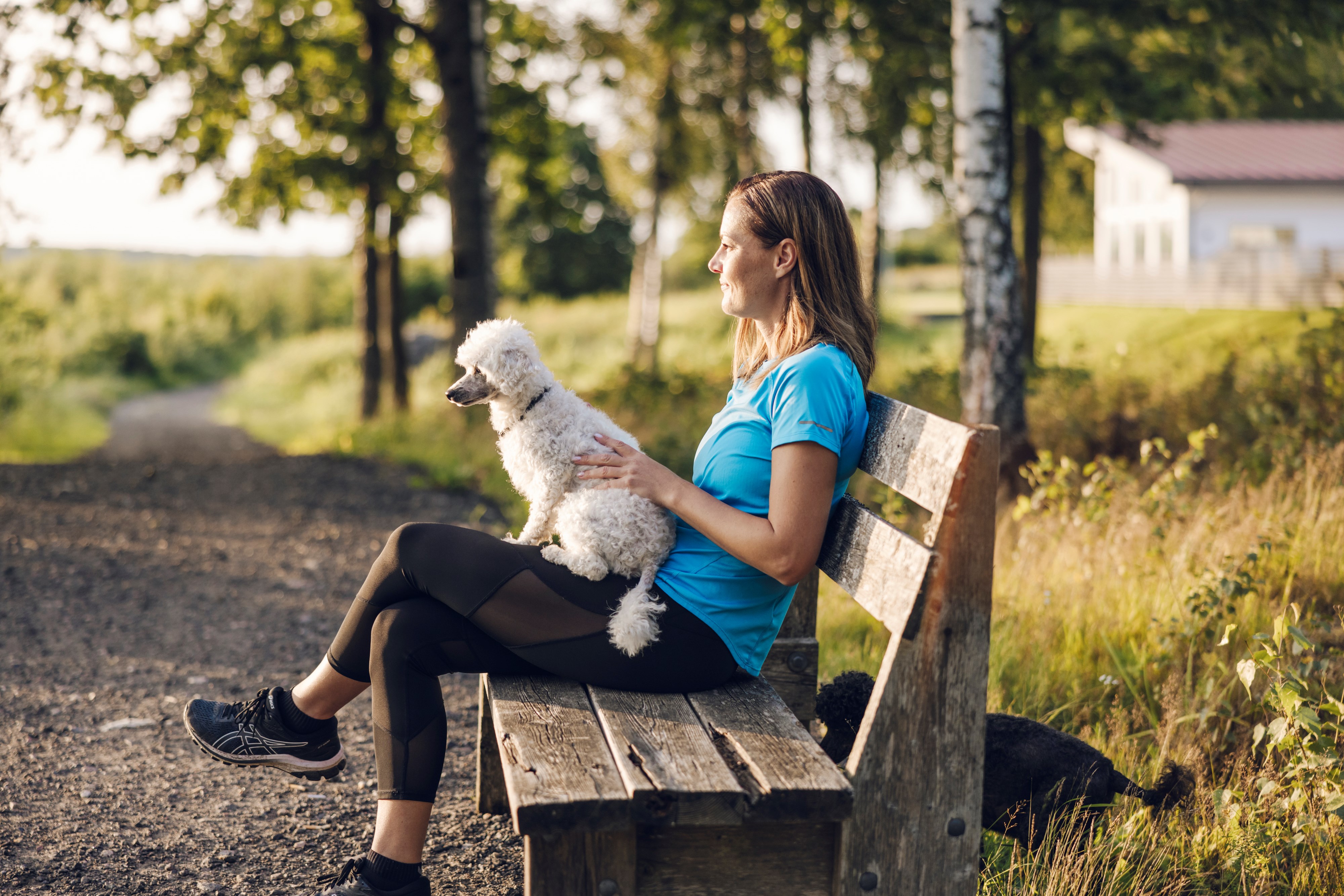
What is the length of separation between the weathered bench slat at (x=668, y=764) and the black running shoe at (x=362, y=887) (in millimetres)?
615

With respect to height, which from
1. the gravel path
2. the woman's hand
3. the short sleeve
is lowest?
the gravel path

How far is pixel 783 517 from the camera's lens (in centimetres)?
235

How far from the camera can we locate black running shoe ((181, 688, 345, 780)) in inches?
113

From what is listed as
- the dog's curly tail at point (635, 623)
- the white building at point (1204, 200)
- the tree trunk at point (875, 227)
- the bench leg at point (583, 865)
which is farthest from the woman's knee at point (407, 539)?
the white building at point (1204, 200)

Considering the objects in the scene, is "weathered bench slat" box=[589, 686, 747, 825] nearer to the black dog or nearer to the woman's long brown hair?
the black dog

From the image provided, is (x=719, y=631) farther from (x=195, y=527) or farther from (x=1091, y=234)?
(x=1091, y=234)

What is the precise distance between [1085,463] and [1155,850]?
4.93 meters

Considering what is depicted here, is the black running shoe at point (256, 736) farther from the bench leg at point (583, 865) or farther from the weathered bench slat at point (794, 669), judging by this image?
the weathered bench slat at point (794, 669)

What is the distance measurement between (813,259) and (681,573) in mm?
865

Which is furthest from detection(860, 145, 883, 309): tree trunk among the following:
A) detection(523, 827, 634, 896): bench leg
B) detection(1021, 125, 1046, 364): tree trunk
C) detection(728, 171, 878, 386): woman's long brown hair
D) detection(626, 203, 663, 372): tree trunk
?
detection(523, 827, 634, 896): bench leg

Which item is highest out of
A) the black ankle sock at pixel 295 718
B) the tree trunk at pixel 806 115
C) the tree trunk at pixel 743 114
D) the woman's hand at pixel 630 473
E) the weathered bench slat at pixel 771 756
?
the tree trunk at pixel 743 114

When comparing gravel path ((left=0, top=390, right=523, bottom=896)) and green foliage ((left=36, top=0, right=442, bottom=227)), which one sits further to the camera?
green foliage ((left=36, top=0, right=442, bottom=227))

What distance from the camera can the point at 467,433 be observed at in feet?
35.5

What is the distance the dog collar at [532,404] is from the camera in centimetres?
306
